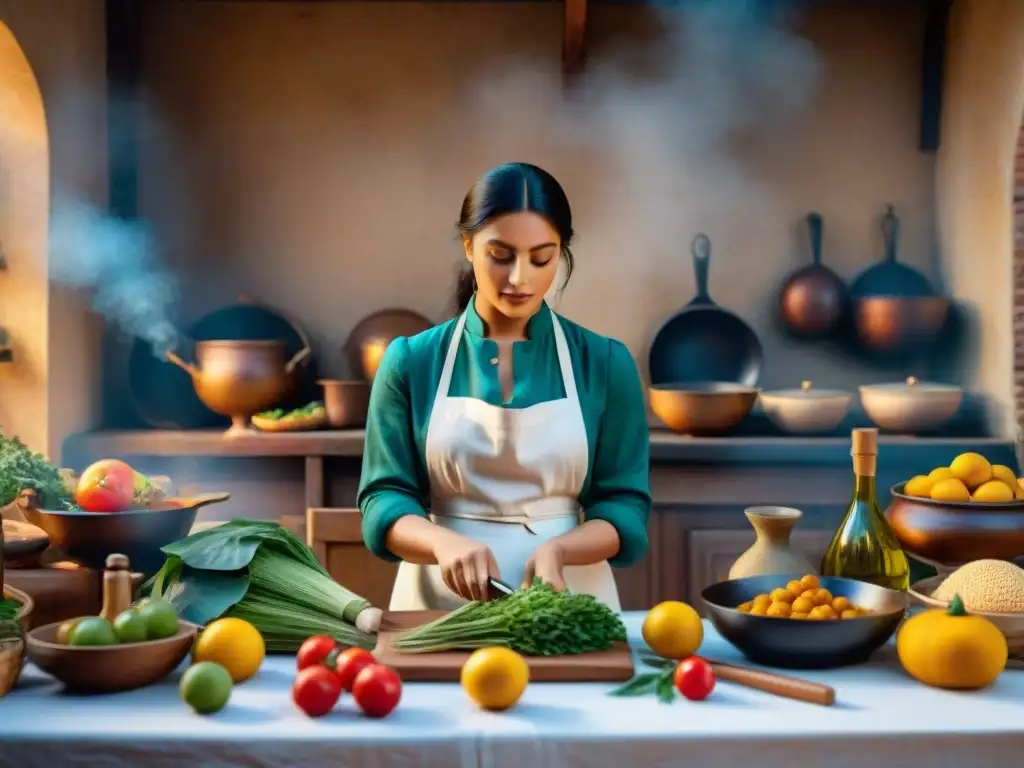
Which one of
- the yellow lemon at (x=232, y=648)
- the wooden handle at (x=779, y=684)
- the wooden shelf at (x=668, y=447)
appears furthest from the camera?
the wooden shelf at (x=668, y=447)

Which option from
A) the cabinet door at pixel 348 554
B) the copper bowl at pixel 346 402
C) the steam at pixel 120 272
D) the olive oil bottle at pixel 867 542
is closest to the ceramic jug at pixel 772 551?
the olive oil bottle at pixel 867 542

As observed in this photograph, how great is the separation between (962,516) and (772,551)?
343 mm

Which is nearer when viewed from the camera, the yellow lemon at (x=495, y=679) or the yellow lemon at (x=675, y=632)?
the yellow lemon at (x=495, y=679)

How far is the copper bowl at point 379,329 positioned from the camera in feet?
13.0

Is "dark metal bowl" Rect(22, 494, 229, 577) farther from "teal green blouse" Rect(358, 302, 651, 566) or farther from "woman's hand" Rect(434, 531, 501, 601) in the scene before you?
"woman's hand" Rect(434, 531, 501, 601)

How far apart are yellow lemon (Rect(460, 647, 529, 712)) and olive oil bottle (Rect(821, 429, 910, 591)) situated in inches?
25.3

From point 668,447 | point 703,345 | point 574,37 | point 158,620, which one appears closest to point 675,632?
point 158,620

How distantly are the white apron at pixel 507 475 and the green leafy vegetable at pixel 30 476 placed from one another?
65 cm

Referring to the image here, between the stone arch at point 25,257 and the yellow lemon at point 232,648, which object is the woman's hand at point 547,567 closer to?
the yellow lemon at point 232,648

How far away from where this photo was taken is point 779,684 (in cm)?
148

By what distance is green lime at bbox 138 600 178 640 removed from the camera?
1.52 metres

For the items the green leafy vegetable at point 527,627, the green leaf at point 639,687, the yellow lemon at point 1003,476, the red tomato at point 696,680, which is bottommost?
the green leaf at point 639,687

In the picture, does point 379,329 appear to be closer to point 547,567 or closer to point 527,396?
point 527,396

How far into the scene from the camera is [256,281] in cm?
411
